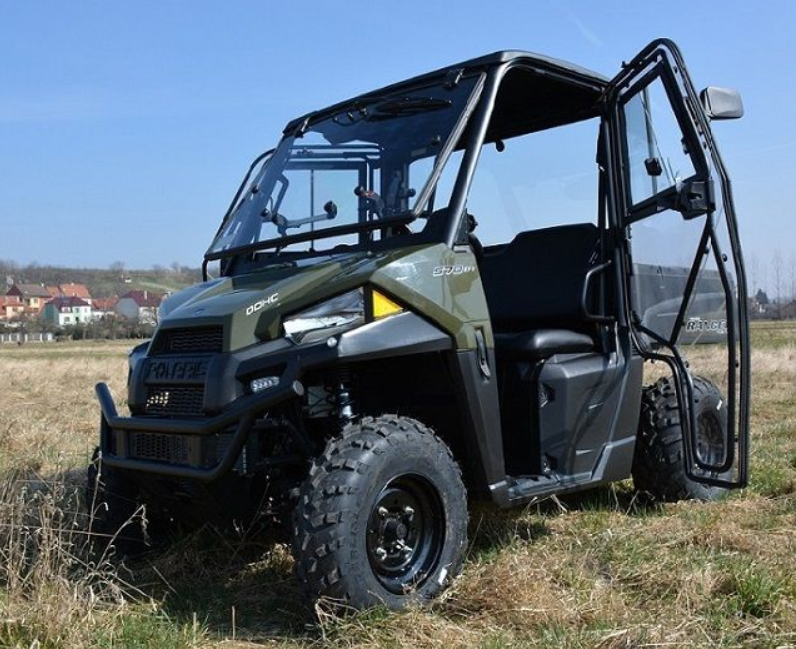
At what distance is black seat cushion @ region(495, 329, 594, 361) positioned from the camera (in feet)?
15.1

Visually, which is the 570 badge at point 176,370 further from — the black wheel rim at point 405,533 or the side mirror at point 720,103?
the side mirror at point 720,103

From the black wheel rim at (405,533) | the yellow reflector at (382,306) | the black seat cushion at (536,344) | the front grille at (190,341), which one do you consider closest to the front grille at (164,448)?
the front grille at (190,341)

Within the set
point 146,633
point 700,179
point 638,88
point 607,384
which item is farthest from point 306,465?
point 638,88

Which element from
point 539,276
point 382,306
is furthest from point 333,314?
point 539,276

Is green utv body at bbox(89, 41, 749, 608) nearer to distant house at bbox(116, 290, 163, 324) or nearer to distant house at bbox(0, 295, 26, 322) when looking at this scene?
distant house at bbox(116, 290, 163, 324)

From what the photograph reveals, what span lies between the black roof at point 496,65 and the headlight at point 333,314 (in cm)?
150

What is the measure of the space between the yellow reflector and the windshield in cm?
50

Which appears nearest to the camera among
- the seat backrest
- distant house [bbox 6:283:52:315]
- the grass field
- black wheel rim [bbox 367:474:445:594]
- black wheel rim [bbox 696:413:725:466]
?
the grass field

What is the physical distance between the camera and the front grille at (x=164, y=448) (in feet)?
11.9

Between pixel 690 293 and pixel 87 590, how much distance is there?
344 cm

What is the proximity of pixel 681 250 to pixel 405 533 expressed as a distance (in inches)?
96.7

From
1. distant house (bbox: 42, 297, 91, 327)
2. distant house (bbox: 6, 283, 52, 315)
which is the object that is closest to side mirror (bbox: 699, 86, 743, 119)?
distant house (bbox: 42, 297, 91, 327)

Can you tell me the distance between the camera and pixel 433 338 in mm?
3764

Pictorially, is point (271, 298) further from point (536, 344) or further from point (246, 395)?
point (536, 344)
